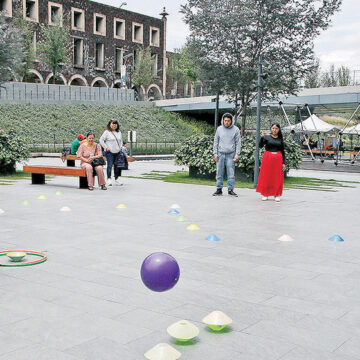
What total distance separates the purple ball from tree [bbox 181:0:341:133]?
474 inches

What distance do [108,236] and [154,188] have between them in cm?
639

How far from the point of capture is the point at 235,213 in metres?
8.73

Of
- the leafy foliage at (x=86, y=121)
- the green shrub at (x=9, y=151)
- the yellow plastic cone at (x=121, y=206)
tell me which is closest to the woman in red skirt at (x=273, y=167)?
the yellow plastic cone at (x=121, y=206)

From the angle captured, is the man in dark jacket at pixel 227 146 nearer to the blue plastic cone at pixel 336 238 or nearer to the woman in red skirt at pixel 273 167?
the woman in red skirt at pixel 273 167

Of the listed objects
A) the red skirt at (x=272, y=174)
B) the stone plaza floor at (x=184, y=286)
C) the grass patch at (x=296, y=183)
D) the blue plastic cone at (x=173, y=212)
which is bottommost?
the stone plaza floor at (x=184, y=286)

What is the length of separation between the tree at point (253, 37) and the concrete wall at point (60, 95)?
2789 cm

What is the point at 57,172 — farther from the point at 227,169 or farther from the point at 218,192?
the point at 227,169

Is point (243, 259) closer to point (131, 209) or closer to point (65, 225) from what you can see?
point (65, 225)

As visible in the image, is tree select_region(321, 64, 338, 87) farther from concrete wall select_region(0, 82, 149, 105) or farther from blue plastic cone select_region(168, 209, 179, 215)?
blue plastic cone select_region(168, 209, 179, 215)

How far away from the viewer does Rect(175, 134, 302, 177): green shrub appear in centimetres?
1455

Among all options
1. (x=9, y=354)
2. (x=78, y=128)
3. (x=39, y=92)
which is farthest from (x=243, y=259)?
(x=39, y=92)

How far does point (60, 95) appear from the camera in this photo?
44.7 m

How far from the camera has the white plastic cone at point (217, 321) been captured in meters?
3.26

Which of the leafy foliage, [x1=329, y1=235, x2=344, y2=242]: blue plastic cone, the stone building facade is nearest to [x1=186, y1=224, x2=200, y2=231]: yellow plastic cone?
[x1=329, y1=235, x2=344, y2=242]: blue plastic cone
